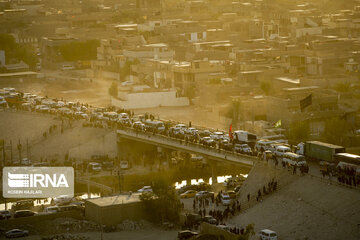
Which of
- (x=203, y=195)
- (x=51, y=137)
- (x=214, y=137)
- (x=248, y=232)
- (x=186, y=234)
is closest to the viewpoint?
(x=248, y=232)

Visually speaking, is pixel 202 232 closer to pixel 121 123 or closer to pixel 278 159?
pixel 278 159

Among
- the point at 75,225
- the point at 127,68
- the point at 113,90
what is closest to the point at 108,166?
the point at 75,225

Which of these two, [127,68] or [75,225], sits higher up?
[127,68]

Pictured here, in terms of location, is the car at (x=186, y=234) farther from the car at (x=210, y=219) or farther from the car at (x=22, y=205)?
the car at (x=22, y=205)

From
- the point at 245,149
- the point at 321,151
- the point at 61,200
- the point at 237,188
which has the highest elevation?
the point at 321,151

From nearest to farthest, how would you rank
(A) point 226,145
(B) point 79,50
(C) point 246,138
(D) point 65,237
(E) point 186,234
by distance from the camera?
(E) point 186,234 < (D) point 65,237 < (A) point 226,145 < (C) point 246,138 < (B) point 79,50

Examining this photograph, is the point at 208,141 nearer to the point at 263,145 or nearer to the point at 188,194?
the point at 263,145

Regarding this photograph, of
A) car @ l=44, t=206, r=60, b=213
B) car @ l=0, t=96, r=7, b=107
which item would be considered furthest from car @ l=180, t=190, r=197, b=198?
car @ l=0, t=96, r=7, b=107
